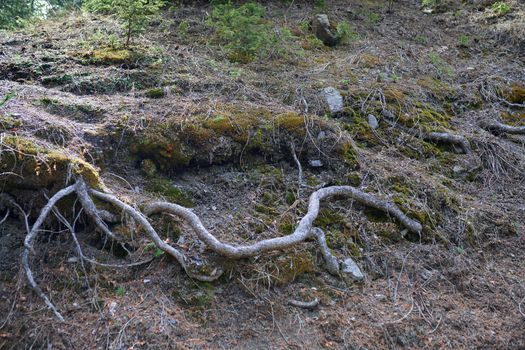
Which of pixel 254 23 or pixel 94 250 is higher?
pixel 254 23

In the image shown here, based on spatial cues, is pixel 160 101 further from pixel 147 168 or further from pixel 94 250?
pixel 94 250

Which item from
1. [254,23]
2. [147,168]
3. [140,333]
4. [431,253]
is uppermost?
[254,23]

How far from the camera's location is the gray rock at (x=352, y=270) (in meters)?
4.05

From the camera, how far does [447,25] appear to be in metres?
9.15

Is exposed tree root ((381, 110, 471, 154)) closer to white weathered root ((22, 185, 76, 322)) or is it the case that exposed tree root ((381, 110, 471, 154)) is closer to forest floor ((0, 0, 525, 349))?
forest floor ((0, 0, 525, 349))

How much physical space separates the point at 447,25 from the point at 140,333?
8.40 metres

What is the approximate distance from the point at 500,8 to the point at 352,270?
7.51m

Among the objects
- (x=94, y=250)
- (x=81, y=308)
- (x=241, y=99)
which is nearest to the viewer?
(x=81, y=308)

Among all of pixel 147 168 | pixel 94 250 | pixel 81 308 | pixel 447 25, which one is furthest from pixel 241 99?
pixel 447 25

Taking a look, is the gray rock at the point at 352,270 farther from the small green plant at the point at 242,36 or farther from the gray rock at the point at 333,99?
the small green plant at the point at 242,36

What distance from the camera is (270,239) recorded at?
3.88 metres

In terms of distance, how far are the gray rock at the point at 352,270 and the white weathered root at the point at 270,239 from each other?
0.16 m

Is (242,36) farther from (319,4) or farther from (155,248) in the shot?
(155,248)

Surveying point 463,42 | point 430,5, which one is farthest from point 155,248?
point 430,5
